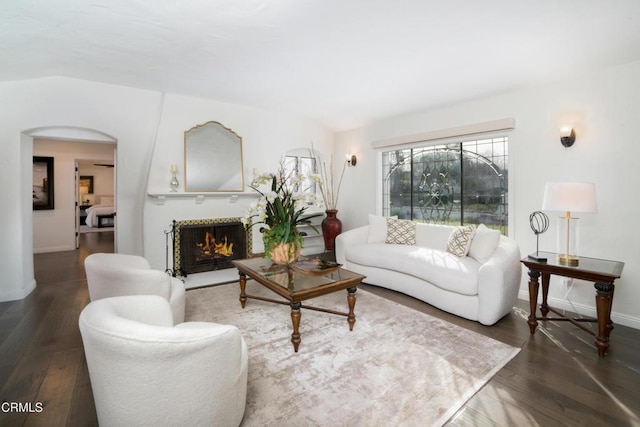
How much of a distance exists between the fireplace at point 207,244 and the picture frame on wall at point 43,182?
12.8 ft

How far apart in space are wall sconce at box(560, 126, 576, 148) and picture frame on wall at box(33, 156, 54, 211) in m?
8.53

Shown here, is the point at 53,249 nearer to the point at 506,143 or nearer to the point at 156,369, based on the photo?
the point at 156,369

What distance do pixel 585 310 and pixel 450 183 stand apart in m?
2.05

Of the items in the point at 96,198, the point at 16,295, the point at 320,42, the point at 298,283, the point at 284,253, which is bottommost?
the point at 16,295

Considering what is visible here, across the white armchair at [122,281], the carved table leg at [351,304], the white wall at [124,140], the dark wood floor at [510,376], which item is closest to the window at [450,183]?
the dark wood floor at [510,376]

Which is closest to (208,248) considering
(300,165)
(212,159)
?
(212,159)

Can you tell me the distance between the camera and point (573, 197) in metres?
2.48

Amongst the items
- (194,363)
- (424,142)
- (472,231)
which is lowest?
(194,363)

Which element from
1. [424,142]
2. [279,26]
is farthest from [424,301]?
[279,26]

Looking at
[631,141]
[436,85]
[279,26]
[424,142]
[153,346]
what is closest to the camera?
[153,346]

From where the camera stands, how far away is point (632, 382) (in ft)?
6.47

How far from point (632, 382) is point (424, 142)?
11.0 ft

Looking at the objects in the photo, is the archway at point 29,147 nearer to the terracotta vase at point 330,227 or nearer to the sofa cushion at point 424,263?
the terracotta vase at point 330,227

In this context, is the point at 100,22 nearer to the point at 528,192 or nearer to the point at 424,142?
the point at 424,142
